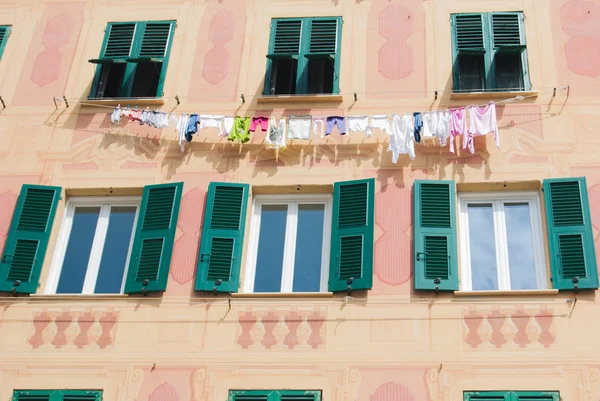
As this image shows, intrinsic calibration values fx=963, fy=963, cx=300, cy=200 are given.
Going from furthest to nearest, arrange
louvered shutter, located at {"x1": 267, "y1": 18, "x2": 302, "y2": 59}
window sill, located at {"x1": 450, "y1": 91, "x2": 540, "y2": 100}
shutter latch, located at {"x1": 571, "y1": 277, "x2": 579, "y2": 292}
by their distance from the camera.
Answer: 1. louvered shutter, located at {"x1": 267, "y1": 18, "x2": 302, "y2": 59}
2. window sill, located at {"x1": 450, "y1": 91, "x2": 540, "y2": 100}
3. shutter latch, located at {"x1": 571, "y1": 277, "x2": 579, "y2": 292}

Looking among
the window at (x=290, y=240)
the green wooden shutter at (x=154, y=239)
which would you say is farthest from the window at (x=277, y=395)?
the green wooden shutter at (x=154, y=239)

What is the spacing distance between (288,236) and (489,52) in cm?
485

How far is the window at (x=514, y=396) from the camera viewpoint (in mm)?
12688

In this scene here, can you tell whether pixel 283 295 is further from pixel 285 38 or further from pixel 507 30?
pixel 507 30

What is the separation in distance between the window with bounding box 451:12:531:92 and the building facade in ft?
0.14

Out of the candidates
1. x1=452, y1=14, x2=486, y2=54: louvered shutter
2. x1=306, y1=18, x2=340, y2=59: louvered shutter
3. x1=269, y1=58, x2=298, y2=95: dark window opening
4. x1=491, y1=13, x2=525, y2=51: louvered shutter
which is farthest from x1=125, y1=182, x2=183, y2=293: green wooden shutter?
x1=491, y1=13, x2=525, y2=51: louvered shutter

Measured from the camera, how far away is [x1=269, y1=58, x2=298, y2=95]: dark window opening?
1681cm

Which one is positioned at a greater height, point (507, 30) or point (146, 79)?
point (507, 30)

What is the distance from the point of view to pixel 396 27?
674 inches

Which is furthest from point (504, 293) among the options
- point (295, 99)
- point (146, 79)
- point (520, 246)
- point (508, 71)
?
point (146, 79)

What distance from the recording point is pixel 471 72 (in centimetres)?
1652

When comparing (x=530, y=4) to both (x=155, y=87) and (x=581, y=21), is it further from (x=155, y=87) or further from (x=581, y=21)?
(x=155, y=87)

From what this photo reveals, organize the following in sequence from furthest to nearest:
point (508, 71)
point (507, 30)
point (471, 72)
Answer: point (507, 30), point (471, 72), point (508, 71)

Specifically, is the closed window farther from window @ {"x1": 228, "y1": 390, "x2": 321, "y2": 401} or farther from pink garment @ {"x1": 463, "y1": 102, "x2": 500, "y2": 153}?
pink garment @ {"x1": 463, "y1": 102, "x2": 500, "y2": 153}
